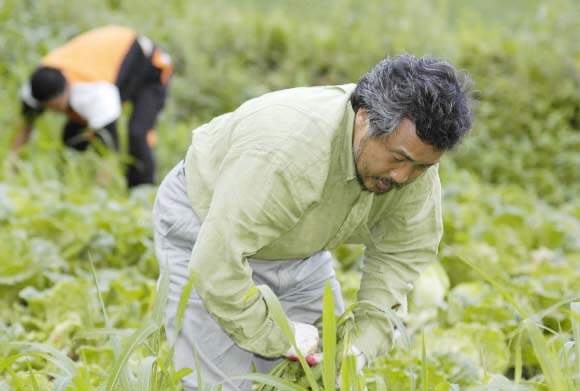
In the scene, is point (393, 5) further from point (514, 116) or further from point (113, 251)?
point (113, 251)

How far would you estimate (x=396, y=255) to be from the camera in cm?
257

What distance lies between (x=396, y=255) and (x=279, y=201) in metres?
0.62

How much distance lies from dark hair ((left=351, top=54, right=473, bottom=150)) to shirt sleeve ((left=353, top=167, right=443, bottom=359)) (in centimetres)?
40

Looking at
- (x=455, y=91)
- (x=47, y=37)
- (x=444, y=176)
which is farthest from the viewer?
(x=47, y=37)

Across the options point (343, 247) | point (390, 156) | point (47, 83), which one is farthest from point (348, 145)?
point (47, 83)

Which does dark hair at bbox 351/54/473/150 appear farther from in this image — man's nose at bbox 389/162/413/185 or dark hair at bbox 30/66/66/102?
dark hair at bbox 30/66/66/102

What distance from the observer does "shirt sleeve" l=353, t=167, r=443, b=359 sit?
246 cm

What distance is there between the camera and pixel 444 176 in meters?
6.70

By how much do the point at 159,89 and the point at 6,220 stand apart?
5.98 ft

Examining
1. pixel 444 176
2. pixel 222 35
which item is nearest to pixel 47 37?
pixel 222 35

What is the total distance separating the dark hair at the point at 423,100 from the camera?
1.99m

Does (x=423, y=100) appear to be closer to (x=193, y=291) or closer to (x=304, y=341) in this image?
(x=304, y=341)

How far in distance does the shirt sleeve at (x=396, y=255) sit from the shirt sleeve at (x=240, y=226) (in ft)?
1.36

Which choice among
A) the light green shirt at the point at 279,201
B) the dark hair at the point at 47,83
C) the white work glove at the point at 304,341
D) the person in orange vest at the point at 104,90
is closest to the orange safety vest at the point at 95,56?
the person in orange vest at the point at 104,90
